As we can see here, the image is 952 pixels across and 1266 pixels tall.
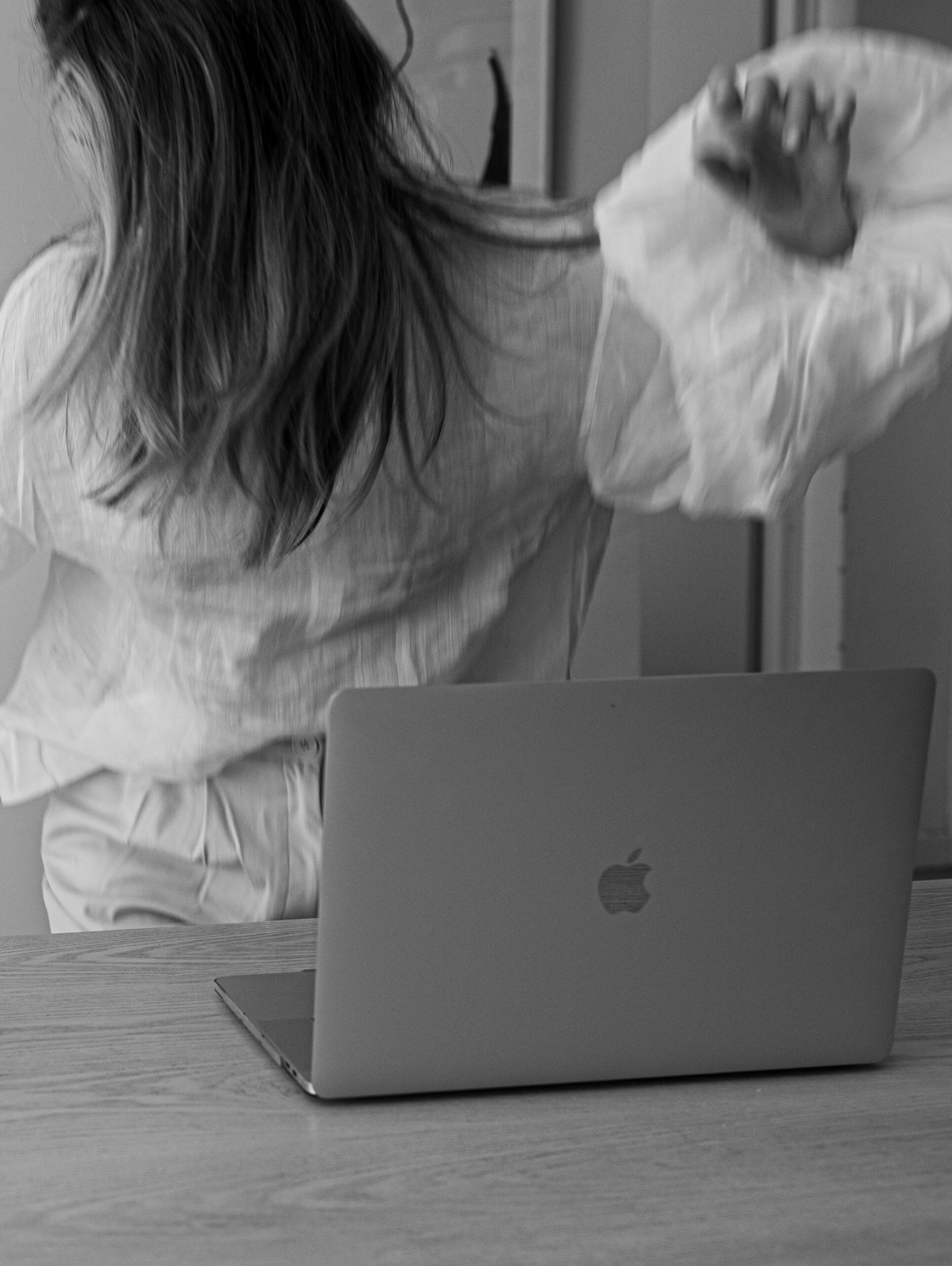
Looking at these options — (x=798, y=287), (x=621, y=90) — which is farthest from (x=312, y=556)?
(x=621, y=90)

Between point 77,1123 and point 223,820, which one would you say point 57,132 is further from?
point 77,1123

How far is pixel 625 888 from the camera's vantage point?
3.18 ft

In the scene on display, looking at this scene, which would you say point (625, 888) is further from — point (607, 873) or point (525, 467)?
point (525, 467)

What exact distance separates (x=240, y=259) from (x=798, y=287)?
1.50 ft

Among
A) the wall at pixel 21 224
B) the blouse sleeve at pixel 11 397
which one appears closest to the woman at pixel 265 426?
the blouse sleeve at pixel 11 397

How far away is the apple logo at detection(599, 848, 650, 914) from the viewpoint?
965mm

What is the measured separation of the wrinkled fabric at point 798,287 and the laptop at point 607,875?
0.66 ft

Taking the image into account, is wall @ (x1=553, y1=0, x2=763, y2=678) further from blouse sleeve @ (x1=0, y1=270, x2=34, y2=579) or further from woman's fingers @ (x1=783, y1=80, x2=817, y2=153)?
woman's fingers @ (x1=783, y1=80, x2=817, y2=153)

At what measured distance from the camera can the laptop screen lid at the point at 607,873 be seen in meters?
0.93

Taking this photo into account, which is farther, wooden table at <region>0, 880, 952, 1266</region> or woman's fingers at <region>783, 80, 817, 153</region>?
woman's fingers at <region>783, 80, 817, 153</region>

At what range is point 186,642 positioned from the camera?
56.9 inches

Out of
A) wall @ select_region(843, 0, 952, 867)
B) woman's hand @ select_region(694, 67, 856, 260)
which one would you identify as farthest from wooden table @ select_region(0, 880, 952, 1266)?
wall @ select_region(843, 0, 952, 867)

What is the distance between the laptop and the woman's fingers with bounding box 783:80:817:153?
0.35 m

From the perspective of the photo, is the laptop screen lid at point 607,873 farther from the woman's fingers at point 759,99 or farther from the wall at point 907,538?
the wall at point 907,538
